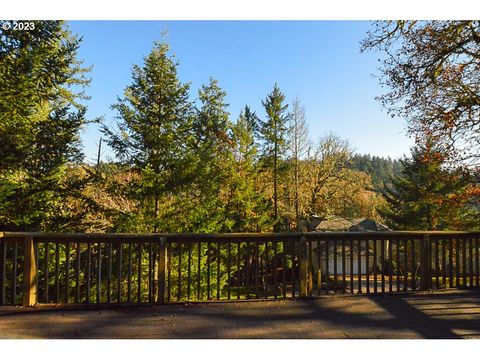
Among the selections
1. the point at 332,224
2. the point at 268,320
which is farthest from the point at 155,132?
the point at 332,224

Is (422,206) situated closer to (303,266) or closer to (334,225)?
(334,225)

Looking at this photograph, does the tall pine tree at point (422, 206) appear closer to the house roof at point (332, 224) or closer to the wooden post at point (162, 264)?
the house roof at point (332, 224)

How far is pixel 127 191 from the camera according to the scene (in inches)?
434

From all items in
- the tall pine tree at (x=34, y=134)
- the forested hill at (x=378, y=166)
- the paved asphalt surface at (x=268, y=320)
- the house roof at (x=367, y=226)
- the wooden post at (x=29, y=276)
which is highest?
the forested hill at (x=378, y=166)

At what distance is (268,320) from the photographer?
3104 mm

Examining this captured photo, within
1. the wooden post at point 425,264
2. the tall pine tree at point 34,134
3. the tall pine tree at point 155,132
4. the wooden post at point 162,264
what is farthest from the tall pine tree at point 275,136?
the wooden post at point 162,264

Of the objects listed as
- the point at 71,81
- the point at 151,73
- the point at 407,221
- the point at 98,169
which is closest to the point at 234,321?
the point at 98,169

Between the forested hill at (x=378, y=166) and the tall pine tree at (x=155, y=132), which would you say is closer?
the tall pine tree at (x=155, y=132)

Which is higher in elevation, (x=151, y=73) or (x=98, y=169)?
(x=151, y=73)

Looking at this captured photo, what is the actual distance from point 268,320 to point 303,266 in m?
1.01

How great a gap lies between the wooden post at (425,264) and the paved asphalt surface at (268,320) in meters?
0.33

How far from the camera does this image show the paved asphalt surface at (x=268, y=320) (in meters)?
2.79

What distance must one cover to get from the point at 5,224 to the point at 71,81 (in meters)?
8.05
